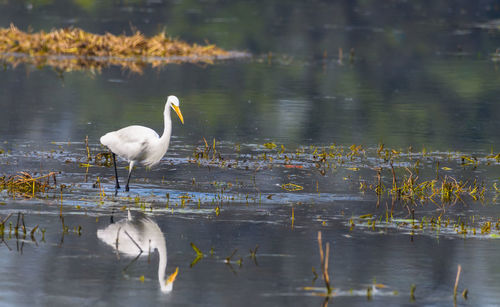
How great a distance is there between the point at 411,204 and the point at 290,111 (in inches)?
419

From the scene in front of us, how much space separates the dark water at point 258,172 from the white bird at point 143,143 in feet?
1.61

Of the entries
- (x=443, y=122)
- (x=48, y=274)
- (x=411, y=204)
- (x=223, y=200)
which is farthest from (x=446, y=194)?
(x=443, y=122)

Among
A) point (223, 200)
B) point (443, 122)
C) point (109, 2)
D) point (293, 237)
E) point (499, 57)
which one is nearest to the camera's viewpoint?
point (293, 237)

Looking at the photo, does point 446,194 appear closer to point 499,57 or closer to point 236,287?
point 236,287

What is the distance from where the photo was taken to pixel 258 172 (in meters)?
16.2

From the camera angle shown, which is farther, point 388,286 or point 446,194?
point 446,194

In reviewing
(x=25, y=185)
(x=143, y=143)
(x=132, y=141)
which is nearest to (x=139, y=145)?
(x=143, y=143)

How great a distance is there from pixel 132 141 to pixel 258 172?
2464 mm

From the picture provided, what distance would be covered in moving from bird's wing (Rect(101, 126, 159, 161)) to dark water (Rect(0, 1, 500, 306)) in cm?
54

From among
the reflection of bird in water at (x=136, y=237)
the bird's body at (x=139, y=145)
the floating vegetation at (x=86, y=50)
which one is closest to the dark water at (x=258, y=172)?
the reflection of bird in water at (x=136, y=237)

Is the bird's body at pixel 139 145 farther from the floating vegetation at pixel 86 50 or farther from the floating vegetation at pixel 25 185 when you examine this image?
the floating vegetation at pixel 86 50

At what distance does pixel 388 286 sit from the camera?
9938mm

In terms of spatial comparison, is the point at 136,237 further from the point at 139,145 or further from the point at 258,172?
the point at 258,172

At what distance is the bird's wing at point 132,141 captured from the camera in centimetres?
1444
